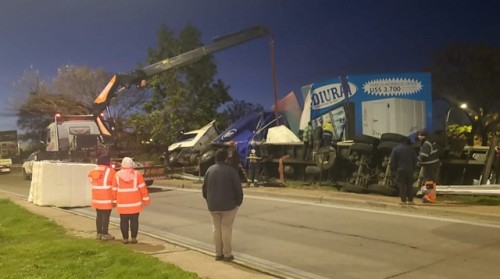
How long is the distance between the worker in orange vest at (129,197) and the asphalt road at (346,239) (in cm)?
85

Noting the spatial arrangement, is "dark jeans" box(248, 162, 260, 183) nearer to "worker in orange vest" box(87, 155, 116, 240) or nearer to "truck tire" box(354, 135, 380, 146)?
"truck tire" box(354, 135, 380, 146)

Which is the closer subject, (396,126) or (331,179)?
(396,126)

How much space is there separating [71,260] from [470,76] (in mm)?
24900

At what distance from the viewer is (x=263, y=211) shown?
1243cm

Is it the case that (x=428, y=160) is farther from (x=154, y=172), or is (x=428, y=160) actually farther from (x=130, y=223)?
(x=154, y=172)

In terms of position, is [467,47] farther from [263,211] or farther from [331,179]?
[263,211]

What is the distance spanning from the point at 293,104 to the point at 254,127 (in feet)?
6.09

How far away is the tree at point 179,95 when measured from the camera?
29.5m

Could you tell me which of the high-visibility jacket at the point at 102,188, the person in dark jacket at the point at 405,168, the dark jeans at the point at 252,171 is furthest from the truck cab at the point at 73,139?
the person in dark jacket at the point at 405,168

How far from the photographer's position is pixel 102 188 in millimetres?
9094

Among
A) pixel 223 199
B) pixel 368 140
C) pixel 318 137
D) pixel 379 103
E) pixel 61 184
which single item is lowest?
pixel 61 184

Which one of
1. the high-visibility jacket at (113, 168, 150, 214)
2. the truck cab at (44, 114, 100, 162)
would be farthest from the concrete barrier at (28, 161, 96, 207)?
the truck cab at (44, 114, 100, 162)

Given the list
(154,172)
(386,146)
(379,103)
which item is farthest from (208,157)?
(386,146)

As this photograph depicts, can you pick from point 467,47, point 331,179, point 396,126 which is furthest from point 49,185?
point 467,47
